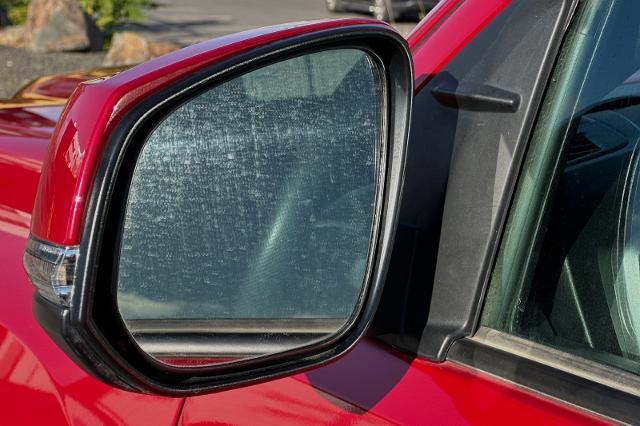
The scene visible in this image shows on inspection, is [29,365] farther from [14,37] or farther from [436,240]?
[14,37]

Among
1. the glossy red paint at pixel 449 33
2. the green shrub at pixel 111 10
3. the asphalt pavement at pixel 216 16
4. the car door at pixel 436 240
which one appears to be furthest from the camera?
the asphalt pavement at pixel 216 16

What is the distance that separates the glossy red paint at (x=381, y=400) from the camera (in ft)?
4.18

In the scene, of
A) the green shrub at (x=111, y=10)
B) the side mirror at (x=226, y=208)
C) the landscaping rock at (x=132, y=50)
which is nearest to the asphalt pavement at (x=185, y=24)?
the green shrub at (x=111, y=10)

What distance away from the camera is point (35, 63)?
12.4 m

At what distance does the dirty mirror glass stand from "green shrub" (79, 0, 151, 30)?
Result: 13133 millimetres

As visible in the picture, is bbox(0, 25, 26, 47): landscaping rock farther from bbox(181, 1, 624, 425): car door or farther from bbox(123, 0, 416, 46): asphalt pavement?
bbox(181, 1, 624, 425): car door

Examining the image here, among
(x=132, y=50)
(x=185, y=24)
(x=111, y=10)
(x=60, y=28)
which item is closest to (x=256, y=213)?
(x=132, y=50)

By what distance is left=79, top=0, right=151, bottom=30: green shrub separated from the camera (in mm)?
13969

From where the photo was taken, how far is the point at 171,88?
3.75ft

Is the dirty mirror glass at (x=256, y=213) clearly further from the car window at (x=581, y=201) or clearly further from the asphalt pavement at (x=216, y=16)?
the asphalt pavement at (x=216, y=16)

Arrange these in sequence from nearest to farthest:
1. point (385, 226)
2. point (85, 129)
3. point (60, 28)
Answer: point (85, 129) < point (385, 226) < point (60, 28)

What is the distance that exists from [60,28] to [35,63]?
0.74 meters

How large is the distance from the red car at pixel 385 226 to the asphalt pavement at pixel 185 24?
9153mm

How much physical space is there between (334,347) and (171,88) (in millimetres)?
443
